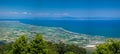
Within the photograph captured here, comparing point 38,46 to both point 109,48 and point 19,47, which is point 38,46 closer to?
point 19,47

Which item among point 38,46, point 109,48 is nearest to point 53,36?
point 109,48

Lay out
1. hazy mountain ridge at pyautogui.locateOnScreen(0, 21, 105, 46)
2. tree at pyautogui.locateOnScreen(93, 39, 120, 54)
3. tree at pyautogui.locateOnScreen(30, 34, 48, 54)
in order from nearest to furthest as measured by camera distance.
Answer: tree at pyautogui.locateOnScreen(30, 34, 48, 54) → tree at pyautogui.locateOnScreen(93, 39, 120, 54) → hazy mountain ridge at pyautogui.locateOnScreen(0, 21, 105, 46)

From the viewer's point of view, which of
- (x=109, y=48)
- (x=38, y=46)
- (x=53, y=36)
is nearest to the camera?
(x=38, y=46)

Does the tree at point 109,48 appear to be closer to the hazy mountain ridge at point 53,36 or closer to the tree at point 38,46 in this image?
the tree at point 38,46

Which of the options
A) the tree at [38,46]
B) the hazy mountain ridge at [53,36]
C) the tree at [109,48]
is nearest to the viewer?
the tree at [38,46]

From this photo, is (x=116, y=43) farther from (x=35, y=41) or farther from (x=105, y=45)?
(x=35, y=41)

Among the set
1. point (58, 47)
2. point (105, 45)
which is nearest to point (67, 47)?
point (58, 47)

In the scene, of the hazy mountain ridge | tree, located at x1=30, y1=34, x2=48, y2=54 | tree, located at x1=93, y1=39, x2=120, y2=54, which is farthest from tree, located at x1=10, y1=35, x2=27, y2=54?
the hazy mountain ridge

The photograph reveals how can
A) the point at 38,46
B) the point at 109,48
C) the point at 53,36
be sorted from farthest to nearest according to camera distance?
the point at 53,36 → the point at 109,48 → the point at 38,46

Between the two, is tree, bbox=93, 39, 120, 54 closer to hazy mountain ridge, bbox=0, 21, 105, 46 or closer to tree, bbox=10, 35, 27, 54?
tree, bbox=10, 35, 27, 54

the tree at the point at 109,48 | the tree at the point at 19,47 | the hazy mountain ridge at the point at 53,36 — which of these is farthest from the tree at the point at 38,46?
the hazy mountain ridge at the point at 53,36

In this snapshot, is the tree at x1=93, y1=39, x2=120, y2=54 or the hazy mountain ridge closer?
the tree at x1=93, y1=39, x2=120, y2=54

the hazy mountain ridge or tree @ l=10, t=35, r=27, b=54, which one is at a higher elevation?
tree @ l=10, t=35, r=27, b=54
